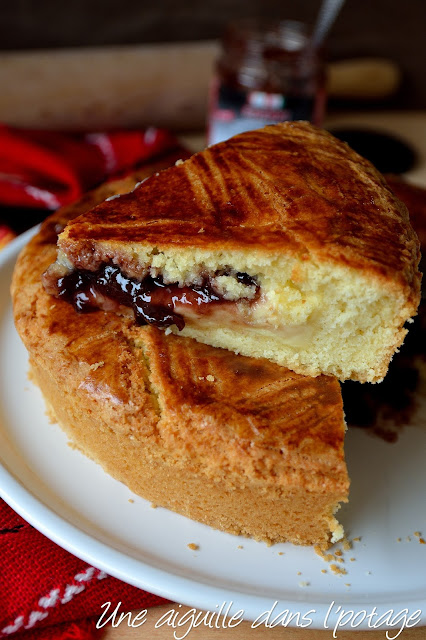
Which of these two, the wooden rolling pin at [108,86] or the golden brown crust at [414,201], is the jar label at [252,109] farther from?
the golden brown crust at [414,201]

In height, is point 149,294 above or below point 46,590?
above

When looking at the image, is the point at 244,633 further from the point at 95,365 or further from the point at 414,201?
the point at 414,201

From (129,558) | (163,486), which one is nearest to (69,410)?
(163,486)

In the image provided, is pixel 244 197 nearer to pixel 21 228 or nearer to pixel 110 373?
pixel 110 373

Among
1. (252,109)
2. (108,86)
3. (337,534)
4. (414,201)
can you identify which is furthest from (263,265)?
(108,86)

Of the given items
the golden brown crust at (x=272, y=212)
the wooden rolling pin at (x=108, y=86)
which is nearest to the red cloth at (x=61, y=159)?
the wooden rolling pin at (x=108, y=86)
